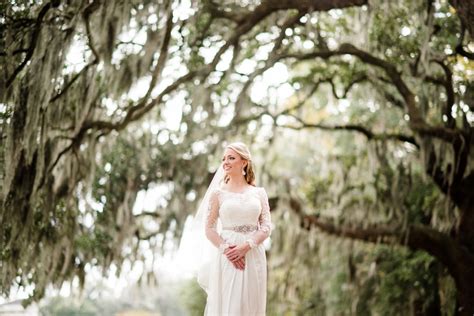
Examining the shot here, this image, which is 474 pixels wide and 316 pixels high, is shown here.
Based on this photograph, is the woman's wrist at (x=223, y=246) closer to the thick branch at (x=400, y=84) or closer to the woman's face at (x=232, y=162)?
the woman's face at (x=232, y=162)

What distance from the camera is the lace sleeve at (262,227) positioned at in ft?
16.0

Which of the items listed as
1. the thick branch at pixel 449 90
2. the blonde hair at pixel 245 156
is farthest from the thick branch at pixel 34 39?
the thick branch at pixel 449 90

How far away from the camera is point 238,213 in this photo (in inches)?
193

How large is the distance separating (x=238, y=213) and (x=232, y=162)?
28 cm

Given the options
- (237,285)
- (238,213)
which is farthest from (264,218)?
(237,285)

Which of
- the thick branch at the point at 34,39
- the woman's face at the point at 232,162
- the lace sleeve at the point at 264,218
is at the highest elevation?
the thick branch at the point at 34,39

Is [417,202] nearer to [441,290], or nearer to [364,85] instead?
[441,290]

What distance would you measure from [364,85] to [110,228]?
12.4 feet

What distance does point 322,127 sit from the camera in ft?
36.6

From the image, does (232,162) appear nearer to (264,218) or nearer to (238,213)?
(238,213)

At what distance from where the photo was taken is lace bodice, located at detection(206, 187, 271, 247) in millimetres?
4891

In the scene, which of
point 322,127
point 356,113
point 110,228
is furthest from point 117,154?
point 356,113

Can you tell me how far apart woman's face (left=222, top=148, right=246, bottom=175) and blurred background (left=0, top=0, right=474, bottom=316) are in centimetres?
392

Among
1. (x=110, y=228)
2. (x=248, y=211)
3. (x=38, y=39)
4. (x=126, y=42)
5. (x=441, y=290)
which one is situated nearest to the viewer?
(x=248, y=211)
